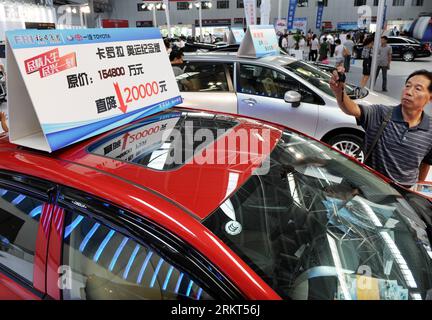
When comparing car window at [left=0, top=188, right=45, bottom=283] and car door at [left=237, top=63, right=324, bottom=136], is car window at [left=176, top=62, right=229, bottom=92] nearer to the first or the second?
car door at [left=237, top=63, right=324, bottom=136]

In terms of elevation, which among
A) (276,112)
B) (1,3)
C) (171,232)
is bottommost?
(276,112)

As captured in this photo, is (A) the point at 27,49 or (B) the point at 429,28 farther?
(B) the point at 429,28

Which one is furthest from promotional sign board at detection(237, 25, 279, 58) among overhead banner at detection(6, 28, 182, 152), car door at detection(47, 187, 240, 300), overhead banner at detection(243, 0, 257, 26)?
overhead banner at detection(243, 0, 257, 26)

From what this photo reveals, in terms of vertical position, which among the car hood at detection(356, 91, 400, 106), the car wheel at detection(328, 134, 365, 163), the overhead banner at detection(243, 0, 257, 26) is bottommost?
the car wheel at detection(328, 134, 365, 163)

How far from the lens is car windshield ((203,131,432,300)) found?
3.66 feet

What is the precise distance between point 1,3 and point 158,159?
2322 cm

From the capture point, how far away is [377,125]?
2.11 metres

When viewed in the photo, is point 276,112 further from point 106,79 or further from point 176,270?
point 176,270

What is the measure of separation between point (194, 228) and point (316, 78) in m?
4.20

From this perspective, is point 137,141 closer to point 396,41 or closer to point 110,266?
point 110,266

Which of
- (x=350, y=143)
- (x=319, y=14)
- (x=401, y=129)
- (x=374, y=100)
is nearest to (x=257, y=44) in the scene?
(x=374, y=100)

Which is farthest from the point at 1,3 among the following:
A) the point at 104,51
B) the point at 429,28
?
the point at 429,28

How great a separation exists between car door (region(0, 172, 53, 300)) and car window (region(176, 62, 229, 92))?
3583mm

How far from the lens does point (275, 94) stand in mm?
4559
